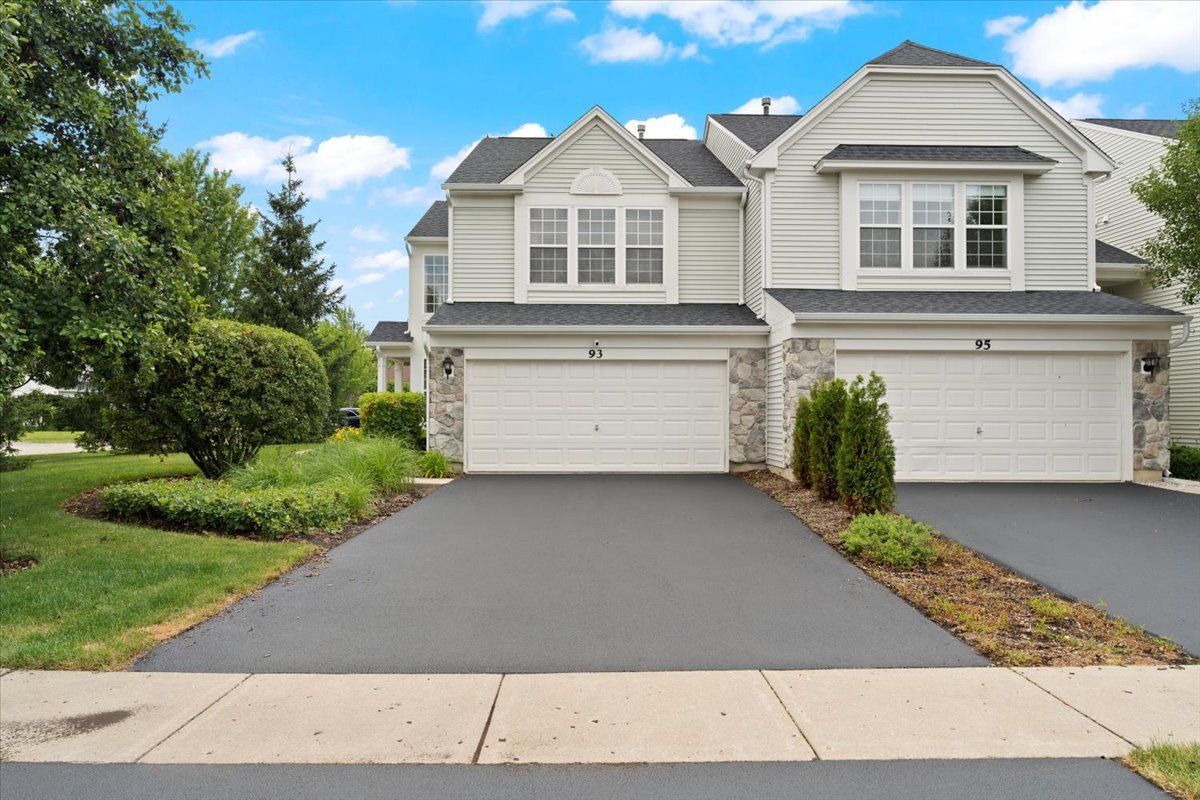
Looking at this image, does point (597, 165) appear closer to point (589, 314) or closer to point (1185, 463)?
point (589, 314)

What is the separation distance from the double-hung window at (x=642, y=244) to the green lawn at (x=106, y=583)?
9.54 metres

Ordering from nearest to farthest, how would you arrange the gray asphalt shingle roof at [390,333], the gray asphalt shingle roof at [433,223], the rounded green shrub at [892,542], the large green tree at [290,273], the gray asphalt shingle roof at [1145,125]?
the rounded green shrub at [892,542]
the gray asphalt shingle roof at [1145,125]
the gray asphalt shingle roof at [433,223]
the gray asphalt shingle roof at [390,333]
the large green tree at [290,273]

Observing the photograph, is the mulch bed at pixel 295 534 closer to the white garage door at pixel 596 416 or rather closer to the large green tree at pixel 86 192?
the large green tree at pixel 86 192

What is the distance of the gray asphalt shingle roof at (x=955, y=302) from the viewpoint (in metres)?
12.2

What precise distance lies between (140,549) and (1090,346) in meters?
14.6

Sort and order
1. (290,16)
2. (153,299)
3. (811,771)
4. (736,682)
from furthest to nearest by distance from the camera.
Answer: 1. (290,16)
2. (153,299)
3. (736,682)
4. (811,771)

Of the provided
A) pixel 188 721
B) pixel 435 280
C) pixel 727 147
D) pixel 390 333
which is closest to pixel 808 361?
pixel 727 147

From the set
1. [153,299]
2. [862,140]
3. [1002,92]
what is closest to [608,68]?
[862,140]

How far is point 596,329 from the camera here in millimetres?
13570

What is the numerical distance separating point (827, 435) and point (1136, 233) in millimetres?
12057

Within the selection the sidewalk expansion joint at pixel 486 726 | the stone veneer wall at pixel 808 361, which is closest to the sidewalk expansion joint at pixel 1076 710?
the sidewalk expansion joint at pixel 486 726

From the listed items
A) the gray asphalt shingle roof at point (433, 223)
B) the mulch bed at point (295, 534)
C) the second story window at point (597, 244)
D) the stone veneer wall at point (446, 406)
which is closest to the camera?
the mulch bed at point (295, 534)

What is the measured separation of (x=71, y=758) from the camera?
3.27 metres

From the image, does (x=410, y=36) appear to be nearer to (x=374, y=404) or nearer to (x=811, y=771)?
(x=374, y=404)
